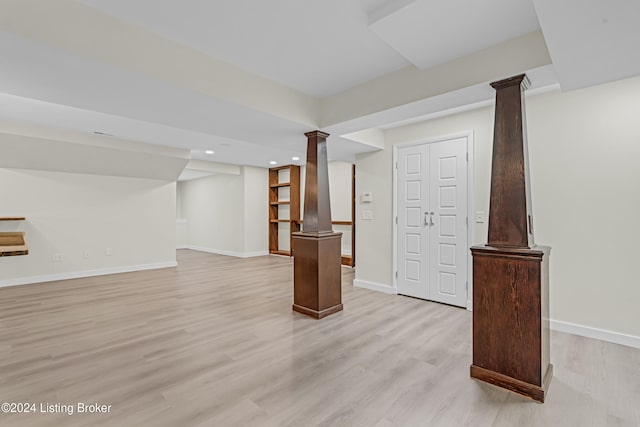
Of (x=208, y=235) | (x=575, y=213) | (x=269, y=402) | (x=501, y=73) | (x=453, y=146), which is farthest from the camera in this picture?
(x=208, y=235)

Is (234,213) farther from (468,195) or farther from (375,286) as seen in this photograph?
(468,195)

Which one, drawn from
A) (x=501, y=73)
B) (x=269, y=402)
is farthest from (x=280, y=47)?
(x=269, y=402)

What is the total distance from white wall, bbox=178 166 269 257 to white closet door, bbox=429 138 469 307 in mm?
5556

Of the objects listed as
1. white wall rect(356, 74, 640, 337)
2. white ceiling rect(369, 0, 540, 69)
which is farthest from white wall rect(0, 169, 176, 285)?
white wall rect(356, 74, 640, 337)

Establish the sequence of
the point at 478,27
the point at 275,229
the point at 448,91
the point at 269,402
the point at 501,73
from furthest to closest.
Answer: the point at 275,229
the point at 448,91
the point at 501,73
the point at 478,27
the point at 269,402

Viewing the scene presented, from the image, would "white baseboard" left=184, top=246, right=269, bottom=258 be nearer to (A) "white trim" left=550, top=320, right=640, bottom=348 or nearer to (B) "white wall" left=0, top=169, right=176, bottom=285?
(B) "white wall" left=0, top=169, right=176, bottom=285

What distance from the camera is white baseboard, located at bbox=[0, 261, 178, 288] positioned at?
5.07 metres

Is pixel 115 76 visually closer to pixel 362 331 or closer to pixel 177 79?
pixel 177 79

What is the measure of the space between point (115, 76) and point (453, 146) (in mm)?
3664

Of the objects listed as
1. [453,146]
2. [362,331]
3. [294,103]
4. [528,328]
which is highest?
Answer: [294,103]

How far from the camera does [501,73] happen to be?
7.39ft

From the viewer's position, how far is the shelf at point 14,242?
4527 mm

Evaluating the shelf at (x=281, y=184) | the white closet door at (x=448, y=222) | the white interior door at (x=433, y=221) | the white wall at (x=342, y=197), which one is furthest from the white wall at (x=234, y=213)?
the white closet door at (x=448, y=222)

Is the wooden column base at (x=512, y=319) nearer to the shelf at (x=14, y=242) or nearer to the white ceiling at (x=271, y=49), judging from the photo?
the white ceiling at (x=271, y=49)
